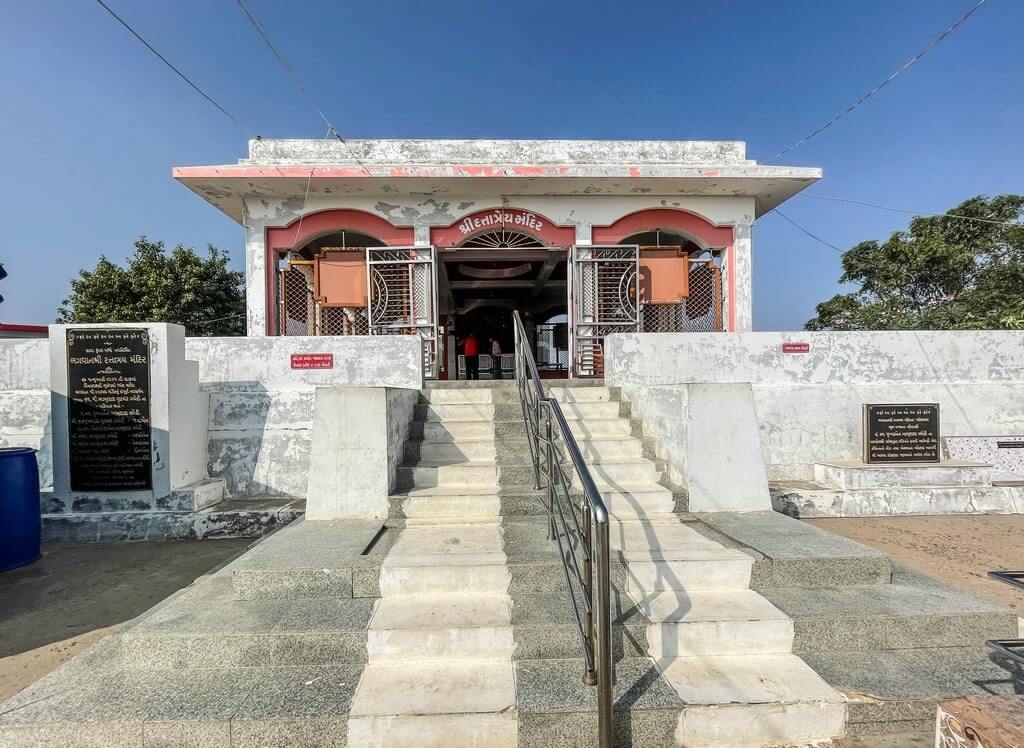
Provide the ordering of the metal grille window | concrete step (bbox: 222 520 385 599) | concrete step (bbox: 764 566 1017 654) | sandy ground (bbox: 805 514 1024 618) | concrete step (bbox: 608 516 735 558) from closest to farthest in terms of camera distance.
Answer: concrete step (bbox: 764 566 1017 654), concrete step (bbox: 222 520 385 599), concrete step (bbox: 608 516 735 558), sandy ground (bbox: 805 514 1024 618), the metal grille window

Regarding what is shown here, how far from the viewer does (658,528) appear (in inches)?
142

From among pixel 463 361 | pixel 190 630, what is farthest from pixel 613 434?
pixel 463 361

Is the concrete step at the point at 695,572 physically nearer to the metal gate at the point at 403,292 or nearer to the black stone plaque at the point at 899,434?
the black stone plaque at the point at 899,434

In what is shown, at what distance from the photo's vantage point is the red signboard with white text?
5.83 meters

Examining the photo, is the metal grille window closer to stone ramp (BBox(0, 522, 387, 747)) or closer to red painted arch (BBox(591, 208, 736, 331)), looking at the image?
red painted arch (BBox(591, 208, 736, 331))

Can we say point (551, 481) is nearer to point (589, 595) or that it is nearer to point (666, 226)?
point (589, 595)

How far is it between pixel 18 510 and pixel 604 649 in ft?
18.0

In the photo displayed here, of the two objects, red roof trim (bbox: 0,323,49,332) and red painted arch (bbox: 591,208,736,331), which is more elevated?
red painted arch (bbox: 591,208,736,331)

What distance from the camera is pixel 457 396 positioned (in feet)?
18.1

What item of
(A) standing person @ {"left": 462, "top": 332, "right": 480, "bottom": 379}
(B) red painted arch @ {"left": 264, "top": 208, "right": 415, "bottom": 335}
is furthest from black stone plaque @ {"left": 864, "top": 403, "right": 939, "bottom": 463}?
(A) standing person @ {"left": 462, "top": 332, "right": 480, "bottom": 379}

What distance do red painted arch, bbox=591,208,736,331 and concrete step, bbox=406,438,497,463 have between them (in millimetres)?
5456

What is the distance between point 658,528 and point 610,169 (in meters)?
6.41

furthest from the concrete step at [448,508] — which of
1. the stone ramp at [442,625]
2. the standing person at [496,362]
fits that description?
the standing person at [496,362]

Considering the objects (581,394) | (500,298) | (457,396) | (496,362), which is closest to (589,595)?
(581,394)
